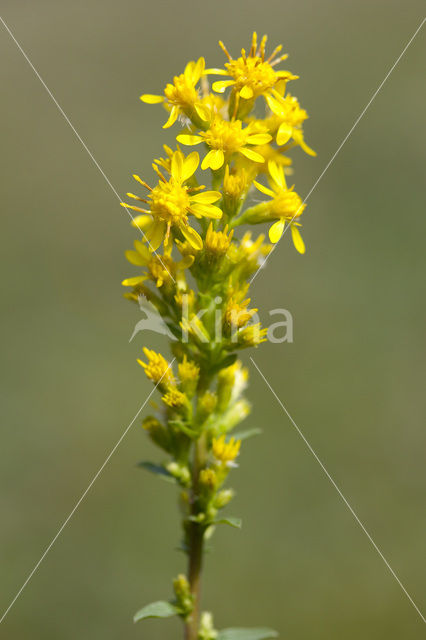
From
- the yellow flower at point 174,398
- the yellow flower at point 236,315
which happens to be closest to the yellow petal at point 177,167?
the yellow flower at point 236,315

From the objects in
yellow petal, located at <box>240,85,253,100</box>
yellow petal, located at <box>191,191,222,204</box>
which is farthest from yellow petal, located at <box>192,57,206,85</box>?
yellow petal, located at <box>191,191,222,204</box>

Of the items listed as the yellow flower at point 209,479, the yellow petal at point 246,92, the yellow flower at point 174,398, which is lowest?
the yellow flower at point 209,479

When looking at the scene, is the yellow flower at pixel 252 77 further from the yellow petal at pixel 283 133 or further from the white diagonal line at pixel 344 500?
the white diagonal line at pixel 344 500

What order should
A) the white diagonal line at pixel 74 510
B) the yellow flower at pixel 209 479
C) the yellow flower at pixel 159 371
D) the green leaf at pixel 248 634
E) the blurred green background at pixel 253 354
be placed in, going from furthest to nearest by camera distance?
the blurred green background at pixel 253 354
the white diagonal line at pixel 74 510
the yellow flower at pixel 159 371
the yellow flower at pixel 209 479
the green leaf at pixel 248 634

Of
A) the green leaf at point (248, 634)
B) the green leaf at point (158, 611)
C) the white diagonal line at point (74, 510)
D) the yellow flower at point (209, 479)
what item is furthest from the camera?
the white diagonal line at point (74, 510)

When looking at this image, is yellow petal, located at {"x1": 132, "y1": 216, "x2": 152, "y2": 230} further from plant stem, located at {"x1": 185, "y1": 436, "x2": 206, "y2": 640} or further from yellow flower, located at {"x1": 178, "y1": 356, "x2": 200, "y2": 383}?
plant stem, located at {"x1": 185, "y1": 436, "x2": 206, "y2": 640}

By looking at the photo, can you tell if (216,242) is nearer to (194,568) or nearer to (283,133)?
(283,133)

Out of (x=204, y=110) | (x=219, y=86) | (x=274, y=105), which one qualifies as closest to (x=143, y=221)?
(x=204, y=110)
